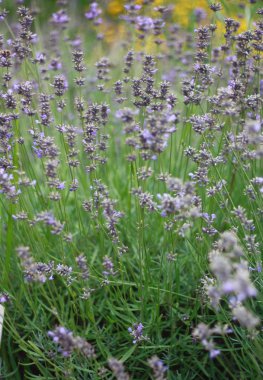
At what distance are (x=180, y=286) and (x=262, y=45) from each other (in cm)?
147

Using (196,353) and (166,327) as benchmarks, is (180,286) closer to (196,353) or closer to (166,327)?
(166,327)

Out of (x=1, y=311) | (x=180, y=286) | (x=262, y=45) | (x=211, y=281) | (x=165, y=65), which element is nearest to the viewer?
(x=211, y=281)

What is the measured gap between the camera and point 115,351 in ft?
8.89

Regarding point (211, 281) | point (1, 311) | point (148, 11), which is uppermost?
point (148, 11)

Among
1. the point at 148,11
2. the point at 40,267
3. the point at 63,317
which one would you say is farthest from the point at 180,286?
the point at 148,11

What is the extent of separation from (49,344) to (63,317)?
16 centimetres

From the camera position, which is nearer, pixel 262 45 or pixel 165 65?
pixel 262 45

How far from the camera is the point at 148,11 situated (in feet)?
17.0

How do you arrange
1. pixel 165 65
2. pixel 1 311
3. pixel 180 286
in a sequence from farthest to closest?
1. pixel 165 65
2. pixel 180 286
3. pixel 1 311

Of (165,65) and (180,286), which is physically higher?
(165,65)

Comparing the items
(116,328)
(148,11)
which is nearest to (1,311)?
(116,328)

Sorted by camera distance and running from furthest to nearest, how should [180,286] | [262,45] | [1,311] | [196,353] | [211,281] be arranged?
[180,286], [262,45], [196,353], [1,311], [211,281]

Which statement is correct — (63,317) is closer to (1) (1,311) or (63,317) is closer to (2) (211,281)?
(1) (1,311)

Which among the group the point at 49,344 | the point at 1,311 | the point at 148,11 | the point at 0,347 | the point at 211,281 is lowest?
the point at 0,347
